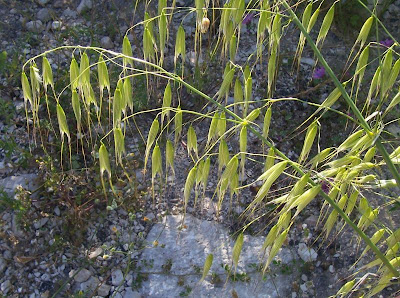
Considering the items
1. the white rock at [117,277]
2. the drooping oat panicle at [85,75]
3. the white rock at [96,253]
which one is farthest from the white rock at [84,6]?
the drooping oat panicle at [85,75]

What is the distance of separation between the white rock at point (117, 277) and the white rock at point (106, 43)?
1.36 meters

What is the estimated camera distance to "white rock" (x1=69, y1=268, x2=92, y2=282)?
2408mm

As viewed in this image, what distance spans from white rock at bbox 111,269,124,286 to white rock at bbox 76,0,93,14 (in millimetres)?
1670

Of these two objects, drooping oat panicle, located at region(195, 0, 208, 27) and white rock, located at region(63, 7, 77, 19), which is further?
white rock, located at region(63, 7, 77, 19)

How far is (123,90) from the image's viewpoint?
171 cm

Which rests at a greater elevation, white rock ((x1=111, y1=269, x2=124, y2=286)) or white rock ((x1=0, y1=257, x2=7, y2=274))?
white rock ((x1=0, y1=257, x2=7, y2=274))

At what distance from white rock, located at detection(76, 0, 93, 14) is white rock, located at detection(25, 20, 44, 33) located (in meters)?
0.24

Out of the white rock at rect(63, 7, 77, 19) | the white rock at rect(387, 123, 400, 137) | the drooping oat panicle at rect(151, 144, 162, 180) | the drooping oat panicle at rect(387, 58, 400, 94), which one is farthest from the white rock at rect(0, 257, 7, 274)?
the white rock at rect(387, 123, 400, 137)

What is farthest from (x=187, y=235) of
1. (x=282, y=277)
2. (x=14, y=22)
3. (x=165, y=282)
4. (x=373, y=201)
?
(x=14, y=22)

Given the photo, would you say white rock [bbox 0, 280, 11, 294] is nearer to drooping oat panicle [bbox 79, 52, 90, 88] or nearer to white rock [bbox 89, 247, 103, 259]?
white rock [bbox 89, 247, 103, 259]

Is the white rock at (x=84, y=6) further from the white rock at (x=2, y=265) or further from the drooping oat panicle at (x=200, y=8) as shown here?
the drooping oat panicle at (x=200, y=8)

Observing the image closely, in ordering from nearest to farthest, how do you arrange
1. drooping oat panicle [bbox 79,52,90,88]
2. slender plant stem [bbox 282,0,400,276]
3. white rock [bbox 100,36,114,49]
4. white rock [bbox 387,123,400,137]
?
1. slender plant stem [bbox 282,0,400,276]
2. drooping oat panicle [bbox 79,52,90,88]
3. white rock [bbox 387,123,400,137]
4. white rock [bbox 100,36,114,49]

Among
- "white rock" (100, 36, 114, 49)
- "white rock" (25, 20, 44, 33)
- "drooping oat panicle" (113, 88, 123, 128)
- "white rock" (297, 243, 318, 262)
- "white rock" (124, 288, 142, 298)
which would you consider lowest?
"white rock" (124, 288, 142, 298)

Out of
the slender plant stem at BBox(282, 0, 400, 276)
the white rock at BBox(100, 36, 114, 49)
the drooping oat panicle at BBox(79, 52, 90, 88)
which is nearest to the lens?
the slender plant stem at BBox(282, 0, 400, 276)
